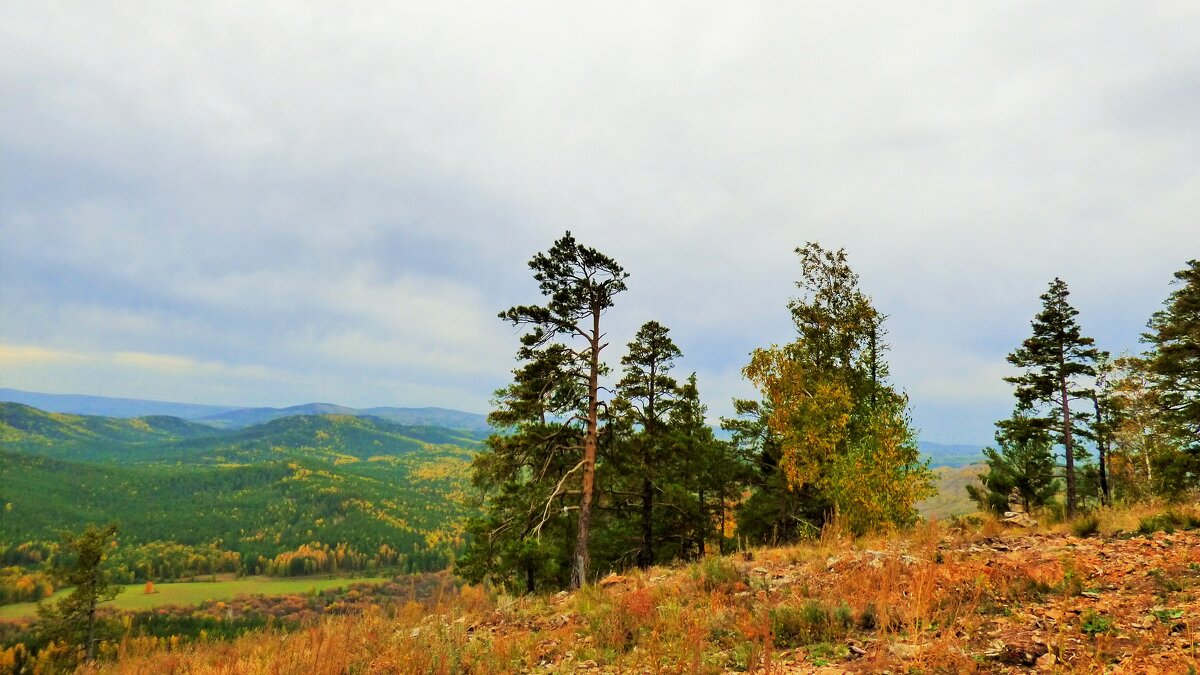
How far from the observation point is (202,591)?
133 m

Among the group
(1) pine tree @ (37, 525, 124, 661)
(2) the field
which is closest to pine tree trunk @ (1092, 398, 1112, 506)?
(1) pine tree @ (37, 525, 124, 661)

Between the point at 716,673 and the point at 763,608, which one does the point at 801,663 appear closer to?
the point at 716,673

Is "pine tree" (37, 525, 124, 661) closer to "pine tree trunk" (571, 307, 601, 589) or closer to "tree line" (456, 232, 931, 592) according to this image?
"tree line" (456, 232, 931, 592)

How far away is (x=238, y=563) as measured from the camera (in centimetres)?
16450

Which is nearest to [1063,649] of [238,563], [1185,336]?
[1185,336]

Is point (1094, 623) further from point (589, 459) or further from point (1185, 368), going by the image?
point (1185, 368)

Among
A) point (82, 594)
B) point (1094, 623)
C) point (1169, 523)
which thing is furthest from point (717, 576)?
point (82, 594)

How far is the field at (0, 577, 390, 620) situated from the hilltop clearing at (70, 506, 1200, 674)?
136m

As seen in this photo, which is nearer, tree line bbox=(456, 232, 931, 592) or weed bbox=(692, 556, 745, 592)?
weed bbox=(692, 556, 745, 592)

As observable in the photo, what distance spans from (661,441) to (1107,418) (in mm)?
29250

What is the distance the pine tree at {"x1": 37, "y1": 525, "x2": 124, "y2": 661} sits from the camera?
42750 millimetres

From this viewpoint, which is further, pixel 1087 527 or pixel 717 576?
pixel 1087 527

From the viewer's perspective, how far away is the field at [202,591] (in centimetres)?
11719

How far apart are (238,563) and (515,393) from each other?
654 ft
